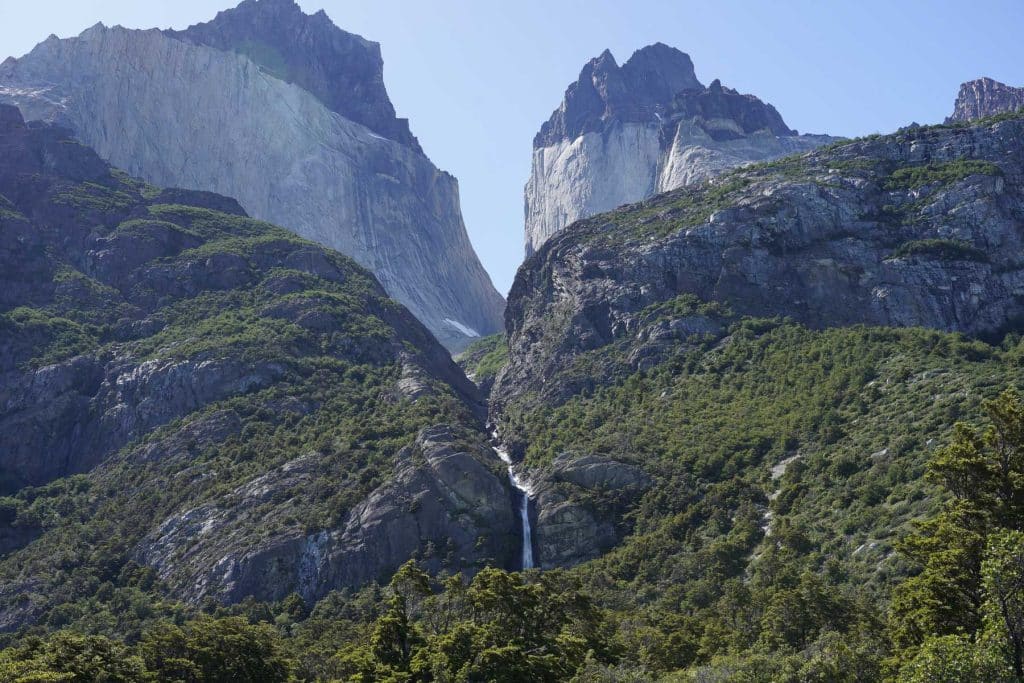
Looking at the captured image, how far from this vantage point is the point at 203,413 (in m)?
116

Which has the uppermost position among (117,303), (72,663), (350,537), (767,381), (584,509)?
(117,303)

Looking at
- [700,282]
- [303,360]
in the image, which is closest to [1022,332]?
[700,282]

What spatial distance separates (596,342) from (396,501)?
42.6 m

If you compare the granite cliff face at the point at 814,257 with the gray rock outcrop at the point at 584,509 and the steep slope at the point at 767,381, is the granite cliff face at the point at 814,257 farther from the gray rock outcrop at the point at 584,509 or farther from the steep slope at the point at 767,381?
the gray rock outcrop at the point at 584,509

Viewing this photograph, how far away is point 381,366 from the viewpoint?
132m

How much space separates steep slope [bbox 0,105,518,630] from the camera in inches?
3696

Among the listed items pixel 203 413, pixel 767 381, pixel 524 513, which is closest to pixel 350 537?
pixel 524 513

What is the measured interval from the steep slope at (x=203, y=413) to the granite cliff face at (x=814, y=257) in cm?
1906

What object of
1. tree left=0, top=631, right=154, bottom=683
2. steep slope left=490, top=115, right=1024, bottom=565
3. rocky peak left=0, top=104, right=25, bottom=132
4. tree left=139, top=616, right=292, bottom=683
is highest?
rocky peak left=0, top=104, right=25, bottom=132

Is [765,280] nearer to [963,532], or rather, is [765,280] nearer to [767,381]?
[767,381]

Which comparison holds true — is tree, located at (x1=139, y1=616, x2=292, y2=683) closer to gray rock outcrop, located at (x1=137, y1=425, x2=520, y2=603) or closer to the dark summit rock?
gray rock outcrop, located at (x1=137, y1=425, x2=520, y2=603)

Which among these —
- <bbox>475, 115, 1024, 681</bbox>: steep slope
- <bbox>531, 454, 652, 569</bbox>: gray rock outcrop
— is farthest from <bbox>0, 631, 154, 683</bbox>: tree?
<bbox>531, 454, 652, 569</bbox>: gray rock outcrop

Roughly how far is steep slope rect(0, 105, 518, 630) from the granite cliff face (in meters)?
19.1

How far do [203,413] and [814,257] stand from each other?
7210 cm
